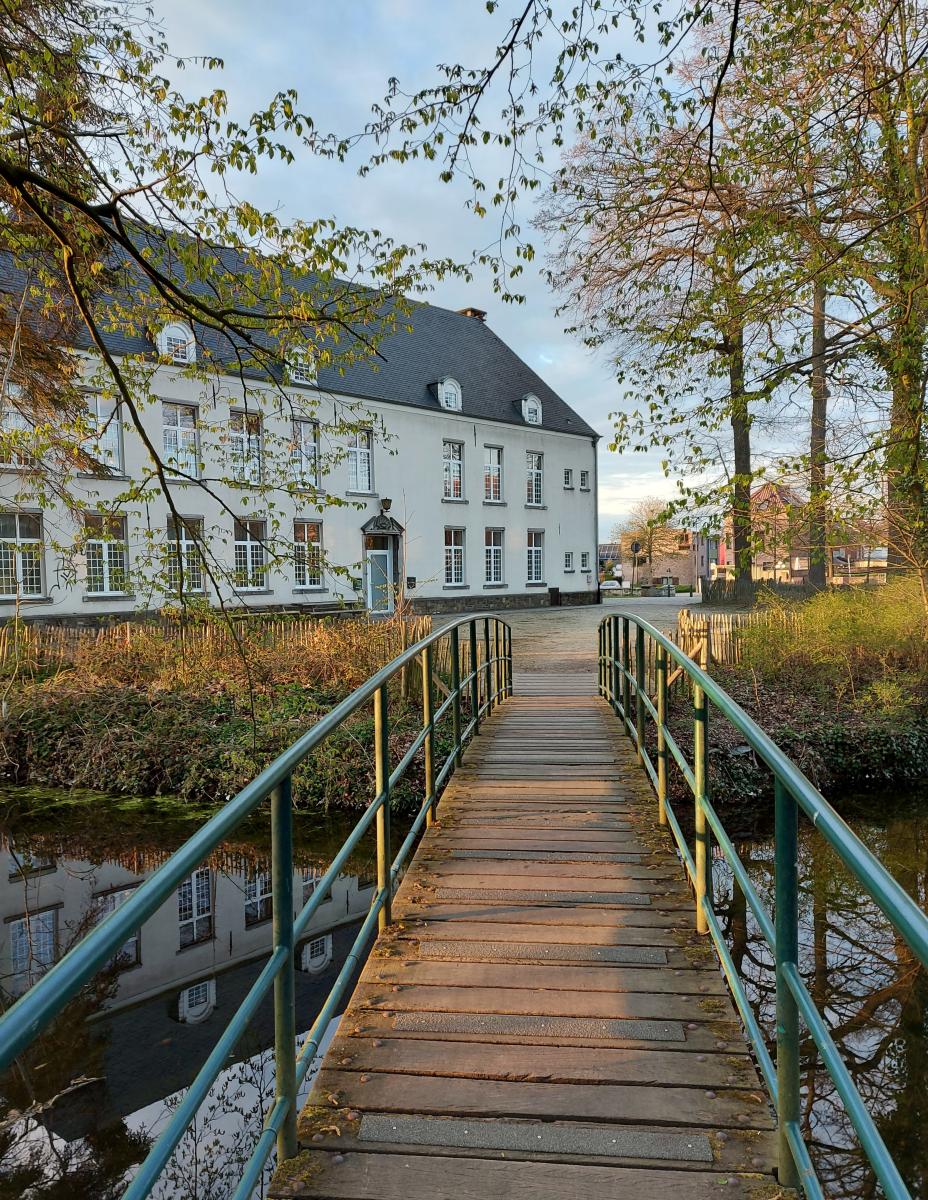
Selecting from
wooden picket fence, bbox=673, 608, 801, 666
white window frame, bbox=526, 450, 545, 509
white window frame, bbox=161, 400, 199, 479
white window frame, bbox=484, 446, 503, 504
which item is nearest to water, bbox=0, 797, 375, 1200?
wooden picket fence, bbox=673, 608, 801, 666

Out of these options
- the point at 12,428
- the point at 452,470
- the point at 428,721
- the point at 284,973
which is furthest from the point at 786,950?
the point at 452,470

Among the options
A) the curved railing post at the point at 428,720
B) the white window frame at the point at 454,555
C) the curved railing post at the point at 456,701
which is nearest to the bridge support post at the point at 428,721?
the curved railing post at the point at 428,720

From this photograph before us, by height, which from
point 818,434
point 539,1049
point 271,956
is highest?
point 818,434

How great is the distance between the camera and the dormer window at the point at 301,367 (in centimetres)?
630

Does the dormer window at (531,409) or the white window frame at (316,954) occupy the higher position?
the dormer window at (531,409)

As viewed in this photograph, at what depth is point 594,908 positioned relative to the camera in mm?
3635

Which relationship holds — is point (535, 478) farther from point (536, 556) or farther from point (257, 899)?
point (257, 899)

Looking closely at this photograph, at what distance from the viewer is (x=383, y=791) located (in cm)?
324

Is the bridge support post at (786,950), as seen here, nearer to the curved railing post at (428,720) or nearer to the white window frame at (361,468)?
the curved railing post at (428,720)

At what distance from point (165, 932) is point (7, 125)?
5916 mm

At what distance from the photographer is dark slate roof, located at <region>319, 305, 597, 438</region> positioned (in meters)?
27.2

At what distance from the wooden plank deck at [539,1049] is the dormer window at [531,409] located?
2877 centimetres

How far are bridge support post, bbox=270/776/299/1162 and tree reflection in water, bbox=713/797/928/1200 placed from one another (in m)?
2.23

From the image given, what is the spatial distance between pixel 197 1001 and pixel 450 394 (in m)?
25.7
